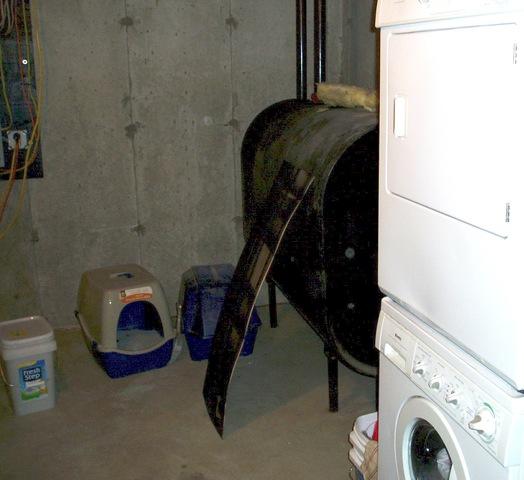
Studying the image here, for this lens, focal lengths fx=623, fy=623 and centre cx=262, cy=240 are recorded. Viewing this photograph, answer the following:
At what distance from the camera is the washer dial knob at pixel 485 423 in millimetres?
1290

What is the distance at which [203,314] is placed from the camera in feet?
10.4

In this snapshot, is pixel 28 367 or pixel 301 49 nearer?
pixel 28 367

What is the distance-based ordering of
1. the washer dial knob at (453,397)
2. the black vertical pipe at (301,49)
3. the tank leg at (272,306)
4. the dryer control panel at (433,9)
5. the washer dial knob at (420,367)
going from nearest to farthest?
the dryer control panel at (433,9), the washer dial knob at (453,397), the washer dial knob at (420,367), the black vertical pipe at (301,49), the tank leg at (272,306)

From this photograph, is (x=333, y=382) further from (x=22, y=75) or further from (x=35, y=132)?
(x=22, y=75)

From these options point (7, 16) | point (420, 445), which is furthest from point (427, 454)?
point (7, 16)

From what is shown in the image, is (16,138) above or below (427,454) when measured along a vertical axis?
above

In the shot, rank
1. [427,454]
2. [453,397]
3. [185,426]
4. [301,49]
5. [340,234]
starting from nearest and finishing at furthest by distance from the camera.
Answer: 1. [453,397]
2. [427,454]
3. [340,234]
4. [185,426]
5. [301,49]

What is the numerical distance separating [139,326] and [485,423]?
7.79 feet

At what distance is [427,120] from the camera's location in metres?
1.47

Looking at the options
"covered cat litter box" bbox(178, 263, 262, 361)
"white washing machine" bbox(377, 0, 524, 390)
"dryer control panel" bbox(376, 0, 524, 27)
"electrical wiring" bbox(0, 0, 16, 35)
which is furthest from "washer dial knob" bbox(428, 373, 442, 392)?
"electrical wiring" bbox(0, 0, 16, 35)

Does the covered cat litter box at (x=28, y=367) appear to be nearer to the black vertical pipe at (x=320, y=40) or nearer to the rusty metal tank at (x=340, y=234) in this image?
the rusty metal tank at (x=340, y=234)

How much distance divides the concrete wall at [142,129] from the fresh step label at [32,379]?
0.89 metres

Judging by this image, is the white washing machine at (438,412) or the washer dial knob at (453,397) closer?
the white washing machine at (438,412)

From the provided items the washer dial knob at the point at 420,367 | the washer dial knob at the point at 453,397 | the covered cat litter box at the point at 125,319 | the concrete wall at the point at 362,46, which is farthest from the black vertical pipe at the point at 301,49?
the washer dial knob at the point at 453,397
